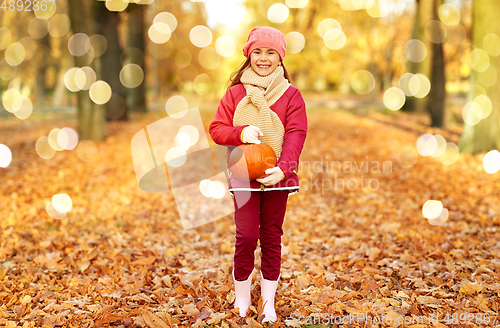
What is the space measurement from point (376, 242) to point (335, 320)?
2.14 metres

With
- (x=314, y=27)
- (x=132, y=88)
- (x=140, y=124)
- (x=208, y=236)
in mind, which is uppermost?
(x=314, y=27)

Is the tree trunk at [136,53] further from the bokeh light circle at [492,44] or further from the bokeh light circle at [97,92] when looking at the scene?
the bokeh light circle at [492,44]

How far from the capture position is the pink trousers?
3094 millimetres

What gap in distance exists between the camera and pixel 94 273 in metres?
4.24

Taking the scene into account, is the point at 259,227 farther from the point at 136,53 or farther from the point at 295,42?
the point at 295,42

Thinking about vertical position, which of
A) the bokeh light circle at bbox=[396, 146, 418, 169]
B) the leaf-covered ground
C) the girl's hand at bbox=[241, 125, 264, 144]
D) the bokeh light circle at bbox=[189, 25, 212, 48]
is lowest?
the leaf-covered ground

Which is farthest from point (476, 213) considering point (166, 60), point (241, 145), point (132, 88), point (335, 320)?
point (166, 60)

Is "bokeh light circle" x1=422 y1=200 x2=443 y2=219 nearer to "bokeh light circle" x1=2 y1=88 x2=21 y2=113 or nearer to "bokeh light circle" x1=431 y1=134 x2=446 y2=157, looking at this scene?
"bokeh light circle" x1=431 y1=134 x2=446 y2=157

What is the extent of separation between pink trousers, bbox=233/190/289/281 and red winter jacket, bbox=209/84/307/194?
4.4 inches

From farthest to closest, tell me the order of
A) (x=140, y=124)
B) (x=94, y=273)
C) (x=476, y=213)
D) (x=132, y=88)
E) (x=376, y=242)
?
(x=132, y=88) → (x=140, y=124) → (x=476, y=213) → (x=376, y=242) → (x=94, y=273)

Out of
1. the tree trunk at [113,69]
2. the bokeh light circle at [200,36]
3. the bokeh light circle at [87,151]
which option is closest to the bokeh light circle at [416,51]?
the tree trunk at [113,69]

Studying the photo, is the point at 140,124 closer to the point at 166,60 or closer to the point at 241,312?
the point at 241,312

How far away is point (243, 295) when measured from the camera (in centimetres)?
335

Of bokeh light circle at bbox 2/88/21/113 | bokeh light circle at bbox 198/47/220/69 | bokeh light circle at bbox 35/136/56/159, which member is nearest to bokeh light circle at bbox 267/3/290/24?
bokeh light circle at bbox 35/136/56/159
